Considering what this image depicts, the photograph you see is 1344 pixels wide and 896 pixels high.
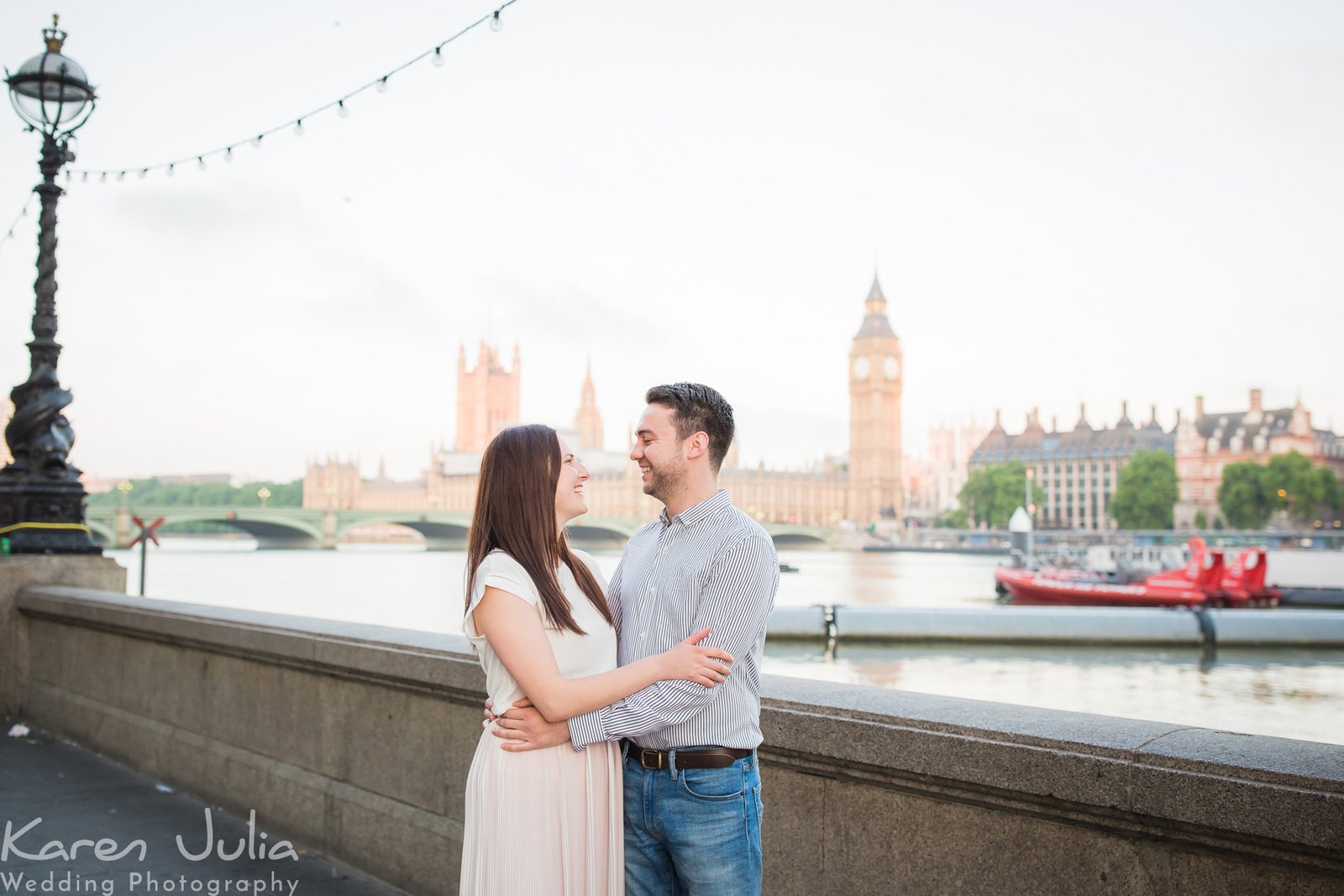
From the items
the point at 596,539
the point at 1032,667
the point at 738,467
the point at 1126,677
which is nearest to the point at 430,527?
the point at 596,539

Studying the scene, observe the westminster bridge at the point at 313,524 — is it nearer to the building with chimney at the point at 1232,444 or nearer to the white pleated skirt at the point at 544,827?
the building with chimney at the point at 1232,444

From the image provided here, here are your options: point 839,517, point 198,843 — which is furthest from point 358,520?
point 198,843

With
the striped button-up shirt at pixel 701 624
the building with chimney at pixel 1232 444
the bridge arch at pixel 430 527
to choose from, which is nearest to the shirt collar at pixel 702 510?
the striped button-up shirt at pixel 701 624

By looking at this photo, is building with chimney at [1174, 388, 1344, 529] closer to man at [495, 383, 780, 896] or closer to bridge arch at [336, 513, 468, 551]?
bridge arch at [336, 513, 468, 551]

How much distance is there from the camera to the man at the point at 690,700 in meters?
1.71

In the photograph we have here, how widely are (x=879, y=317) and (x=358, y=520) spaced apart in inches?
2568

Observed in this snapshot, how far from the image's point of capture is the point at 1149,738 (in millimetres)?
1948

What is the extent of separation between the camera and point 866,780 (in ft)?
7.41

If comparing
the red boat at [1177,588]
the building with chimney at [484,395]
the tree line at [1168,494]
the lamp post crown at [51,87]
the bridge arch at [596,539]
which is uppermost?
the building with chimney at [484,395]

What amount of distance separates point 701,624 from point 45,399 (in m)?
5.67

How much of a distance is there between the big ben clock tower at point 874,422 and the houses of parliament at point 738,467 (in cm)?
8

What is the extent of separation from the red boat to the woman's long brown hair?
94.4 ft

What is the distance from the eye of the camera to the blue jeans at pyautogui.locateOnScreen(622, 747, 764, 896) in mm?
1733

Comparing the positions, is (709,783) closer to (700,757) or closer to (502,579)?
(700,757)
